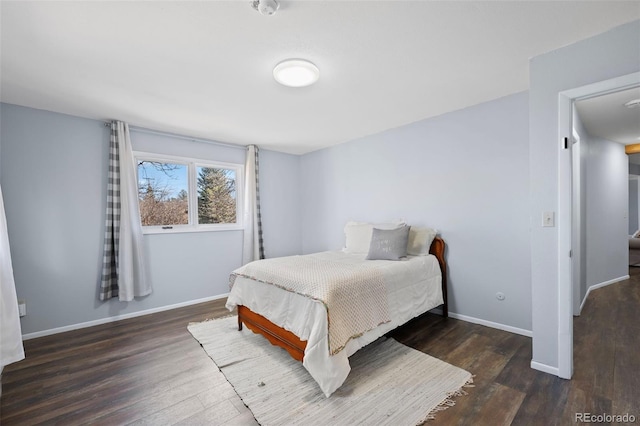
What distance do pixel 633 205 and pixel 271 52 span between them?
9.39m

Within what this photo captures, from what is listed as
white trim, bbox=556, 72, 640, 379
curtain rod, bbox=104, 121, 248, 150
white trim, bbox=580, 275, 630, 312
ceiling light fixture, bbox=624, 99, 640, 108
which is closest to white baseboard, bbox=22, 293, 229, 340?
curtain rod, bbox=104, 121, 248, 150

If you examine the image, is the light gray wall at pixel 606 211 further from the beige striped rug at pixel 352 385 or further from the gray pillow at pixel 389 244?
the beige striped rug at pixel 352 385

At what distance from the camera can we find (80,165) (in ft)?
9.76

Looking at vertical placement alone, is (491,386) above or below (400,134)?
below

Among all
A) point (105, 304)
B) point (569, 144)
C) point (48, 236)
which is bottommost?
point (105, 304)

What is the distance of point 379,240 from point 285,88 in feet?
5.84

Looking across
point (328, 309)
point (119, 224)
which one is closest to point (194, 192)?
point (119, 224)

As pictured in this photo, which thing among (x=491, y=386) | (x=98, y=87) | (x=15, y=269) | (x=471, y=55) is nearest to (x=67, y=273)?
(x=15, y=269)

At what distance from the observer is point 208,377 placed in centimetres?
199

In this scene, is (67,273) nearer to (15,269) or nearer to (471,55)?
(15,269)

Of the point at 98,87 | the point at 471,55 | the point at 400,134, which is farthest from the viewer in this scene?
the point at 400,134

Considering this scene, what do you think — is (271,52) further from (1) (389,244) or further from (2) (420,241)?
(2) (420,241)

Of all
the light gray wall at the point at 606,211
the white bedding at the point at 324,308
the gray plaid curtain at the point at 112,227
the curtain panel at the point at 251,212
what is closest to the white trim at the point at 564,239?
the white bedding at the point at 324,308

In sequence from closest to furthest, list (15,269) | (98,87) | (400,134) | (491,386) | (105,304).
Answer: (491,386)
(98,87)
(15,269)
(105,304)
(400,134)
